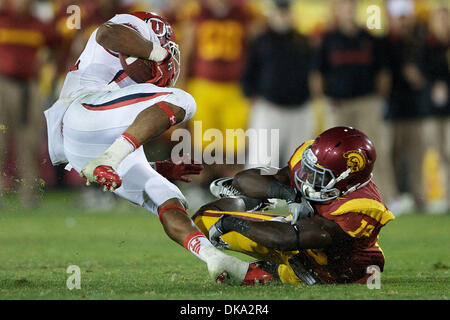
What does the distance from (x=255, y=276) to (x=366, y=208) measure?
30.3 inches

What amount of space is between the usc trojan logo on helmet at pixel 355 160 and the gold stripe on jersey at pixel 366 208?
0.61 feet

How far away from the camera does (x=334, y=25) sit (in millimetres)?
10539

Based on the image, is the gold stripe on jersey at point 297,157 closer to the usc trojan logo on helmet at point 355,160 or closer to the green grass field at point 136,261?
the usc trojan logo on helmet at point 355,160

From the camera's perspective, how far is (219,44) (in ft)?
34.4

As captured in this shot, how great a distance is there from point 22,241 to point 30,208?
245cm

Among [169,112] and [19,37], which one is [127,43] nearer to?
[169,112]

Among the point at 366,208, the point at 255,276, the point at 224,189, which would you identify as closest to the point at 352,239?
the point at 366,208

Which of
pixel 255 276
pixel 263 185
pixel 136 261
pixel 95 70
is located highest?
pixel 95 70

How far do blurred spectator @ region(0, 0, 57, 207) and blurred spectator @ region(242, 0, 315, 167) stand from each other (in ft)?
8.59

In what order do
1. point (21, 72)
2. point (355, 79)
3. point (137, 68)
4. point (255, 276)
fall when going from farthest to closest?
1. point (355, 79)
2. point (21, 72)
3. point (137, 68)
4. point (255, 276)

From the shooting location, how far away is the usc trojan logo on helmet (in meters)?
4.84

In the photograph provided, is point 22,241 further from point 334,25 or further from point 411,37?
point 411,37

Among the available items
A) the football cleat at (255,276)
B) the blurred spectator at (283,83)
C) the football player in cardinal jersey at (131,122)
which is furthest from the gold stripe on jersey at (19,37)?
the football cleat at (255,276)

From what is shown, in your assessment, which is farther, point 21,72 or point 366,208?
point 21,72
